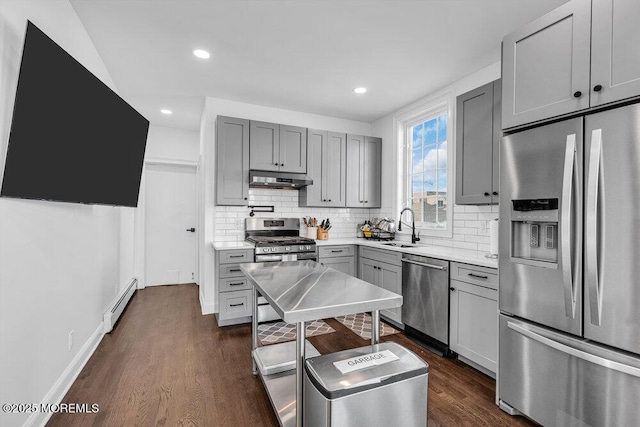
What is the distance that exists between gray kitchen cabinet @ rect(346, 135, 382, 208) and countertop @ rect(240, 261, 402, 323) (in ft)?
8.45

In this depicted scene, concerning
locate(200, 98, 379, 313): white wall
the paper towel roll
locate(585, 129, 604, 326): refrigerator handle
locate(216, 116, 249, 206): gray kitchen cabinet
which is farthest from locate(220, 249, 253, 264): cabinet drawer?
locate(585, 129, 604, 326): refrigerator handle

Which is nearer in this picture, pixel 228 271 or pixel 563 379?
pixel 563 379

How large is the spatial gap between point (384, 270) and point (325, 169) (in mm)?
1669

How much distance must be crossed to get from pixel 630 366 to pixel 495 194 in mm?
1522

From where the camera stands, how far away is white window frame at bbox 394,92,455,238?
11.5 ft

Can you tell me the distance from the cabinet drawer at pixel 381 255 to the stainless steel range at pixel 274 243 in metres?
0.67

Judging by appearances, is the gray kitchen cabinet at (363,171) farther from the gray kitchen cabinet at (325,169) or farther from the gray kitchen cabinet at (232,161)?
the gray kitchen cabinet at (232,161)

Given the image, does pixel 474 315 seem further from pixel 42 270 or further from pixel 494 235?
pixel 42 270

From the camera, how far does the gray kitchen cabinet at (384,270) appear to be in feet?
11.1

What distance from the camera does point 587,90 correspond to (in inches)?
63.8

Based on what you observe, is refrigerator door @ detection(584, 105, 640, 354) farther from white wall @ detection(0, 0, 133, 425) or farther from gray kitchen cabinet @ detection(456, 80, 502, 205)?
white wall @ detection(0, 0, 133, 425)

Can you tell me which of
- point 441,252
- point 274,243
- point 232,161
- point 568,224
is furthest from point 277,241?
point 568,224

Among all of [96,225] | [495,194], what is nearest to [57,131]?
[96,225]

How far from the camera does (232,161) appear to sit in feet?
12.4
